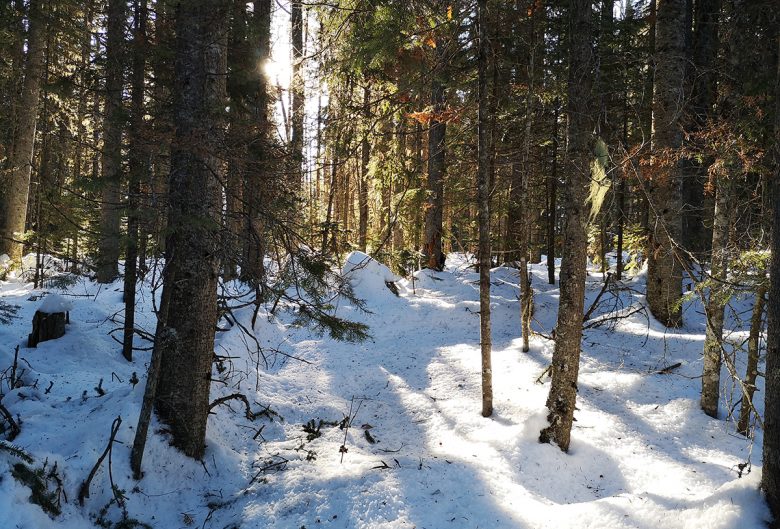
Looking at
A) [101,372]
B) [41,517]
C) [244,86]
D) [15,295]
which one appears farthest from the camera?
[15,295]

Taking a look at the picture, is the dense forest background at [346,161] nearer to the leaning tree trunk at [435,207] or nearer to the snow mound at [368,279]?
the leaning tree trunk at [435,207]

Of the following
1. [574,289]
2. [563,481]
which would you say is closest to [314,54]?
[574,289]

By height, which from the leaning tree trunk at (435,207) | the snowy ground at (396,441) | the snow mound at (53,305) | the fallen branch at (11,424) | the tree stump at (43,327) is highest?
the leaning tree trunk at (435,207)

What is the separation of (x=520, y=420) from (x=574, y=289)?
255cm

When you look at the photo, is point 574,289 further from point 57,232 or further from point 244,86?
point 244,86

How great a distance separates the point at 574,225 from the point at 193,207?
4.71 meters

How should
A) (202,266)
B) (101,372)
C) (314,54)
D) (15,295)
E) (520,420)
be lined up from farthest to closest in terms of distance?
(15,295), (101,372), (520,420), (314,54), (202,266)

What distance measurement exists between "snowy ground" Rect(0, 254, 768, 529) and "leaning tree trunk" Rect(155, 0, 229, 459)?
0.46 m

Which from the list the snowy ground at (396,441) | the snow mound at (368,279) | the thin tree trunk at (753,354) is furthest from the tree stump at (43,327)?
the thin tree trunk at (753,354)

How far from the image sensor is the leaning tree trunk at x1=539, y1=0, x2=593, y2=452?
5637 mm

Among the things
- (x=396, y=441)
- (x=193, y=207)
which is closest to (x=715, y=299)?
(x=396, y=441)

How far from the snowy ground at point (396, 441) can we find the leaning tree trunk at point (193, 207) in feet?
1.52

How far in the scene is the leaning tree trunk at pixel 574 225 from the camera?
18.5 ft

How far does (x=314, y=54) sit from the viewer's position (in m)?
6.43
